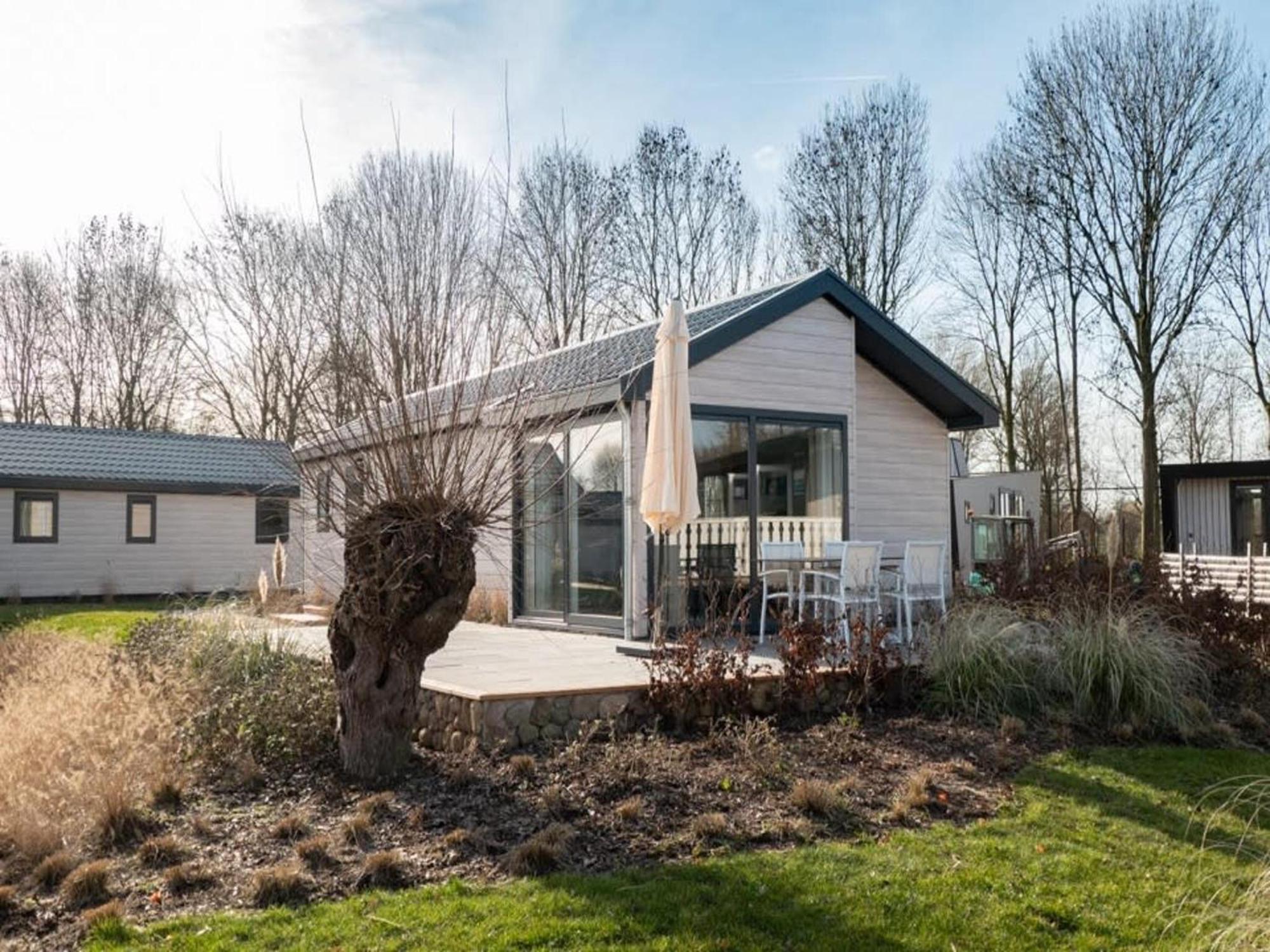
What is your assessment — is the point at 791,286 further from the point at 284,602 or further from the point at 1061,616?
the point at 284,602

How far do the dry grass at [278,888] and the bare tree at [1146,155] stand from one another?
51.5 feet

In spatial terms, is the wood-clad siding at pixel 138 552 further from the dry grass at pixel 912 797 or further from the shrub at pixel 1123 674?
the dry grass at pixel 912 797

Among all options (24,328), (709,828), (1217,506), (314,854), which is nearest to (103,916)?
(314,854)

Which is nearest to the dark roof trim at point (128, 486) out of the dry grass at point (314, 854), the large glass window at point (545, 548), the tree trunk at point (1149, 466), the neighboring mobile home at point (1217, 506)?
the large glass window at point (545, 548)

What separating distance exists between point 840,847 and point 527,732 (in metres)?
2.32

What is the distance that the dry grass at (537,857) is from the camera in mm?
3936

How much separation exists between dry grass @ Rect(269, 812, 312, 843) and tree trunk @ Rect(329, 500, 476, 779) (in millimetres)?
879

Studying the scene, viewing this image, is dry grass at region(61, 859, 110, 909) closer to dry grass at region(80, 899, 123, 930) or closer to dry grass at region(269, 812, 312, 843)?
dry grass at region(80, 899, 123, 930)

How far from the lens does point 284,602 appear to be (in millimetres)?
11883

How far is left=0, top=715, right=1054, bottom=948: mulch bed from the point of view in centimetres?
397

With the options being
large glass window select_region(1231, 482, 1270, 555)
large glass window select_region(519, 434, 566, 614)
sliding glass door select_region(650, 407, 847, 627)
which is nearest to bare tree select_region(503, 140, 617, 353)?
large glass window select_region(519, 434, 566, 614)

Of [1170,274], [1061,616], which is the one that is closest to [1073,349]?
[1170,274]

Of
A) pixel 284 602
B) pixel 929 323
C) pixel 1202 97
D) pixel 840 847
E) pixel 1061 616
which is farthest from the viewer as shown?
pixel 929 323

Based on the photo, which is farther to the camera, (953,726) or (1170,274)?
(1170,274)
